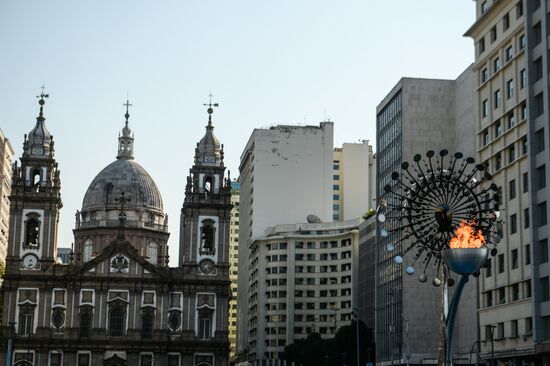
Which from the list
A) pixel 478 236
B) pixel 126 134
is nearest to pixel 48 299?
pixel 126 134

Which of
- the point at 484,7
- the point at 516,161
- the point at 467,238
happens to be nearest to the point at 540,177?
the point at 516,161

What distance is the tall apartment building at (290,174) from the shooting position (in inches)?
6698

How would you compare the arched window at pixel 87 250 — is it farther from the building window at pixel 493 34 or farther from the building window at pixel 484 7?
the building window at pixel 493 34

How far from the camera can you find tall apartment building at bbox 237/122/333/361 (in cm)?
17012

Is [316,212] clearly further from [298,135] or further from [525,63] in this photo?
[525,63]

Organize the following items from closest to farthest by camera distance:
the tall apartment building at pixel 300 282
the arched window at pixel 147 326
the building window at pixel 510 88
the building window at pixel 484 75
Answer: the building window at pixel 510 88 → the building window at pixel 484 75 → the arched window at pixel 147 326 → the tall apartment building at pixel 300 282

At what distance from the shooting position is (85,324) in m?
117

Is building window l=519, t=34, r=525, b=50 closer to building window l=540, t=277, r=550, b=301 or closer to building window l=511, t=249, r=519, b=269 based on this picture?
building window l=511, t=249, r=519, b=269

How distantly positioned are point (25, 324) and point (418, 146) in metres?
44.9

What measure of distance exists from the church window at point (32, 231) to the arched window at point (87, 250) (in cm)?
1010

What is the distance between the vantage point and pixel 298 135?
17062 centimetres

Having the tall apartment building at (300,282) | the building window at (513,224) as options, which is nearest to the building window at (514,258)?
the building window at (513,224)

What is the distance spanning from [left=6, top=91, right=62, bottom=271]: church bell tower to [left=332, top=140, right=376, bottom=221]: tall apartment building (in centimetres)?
6683

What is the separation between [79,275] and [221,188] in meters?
18.0
